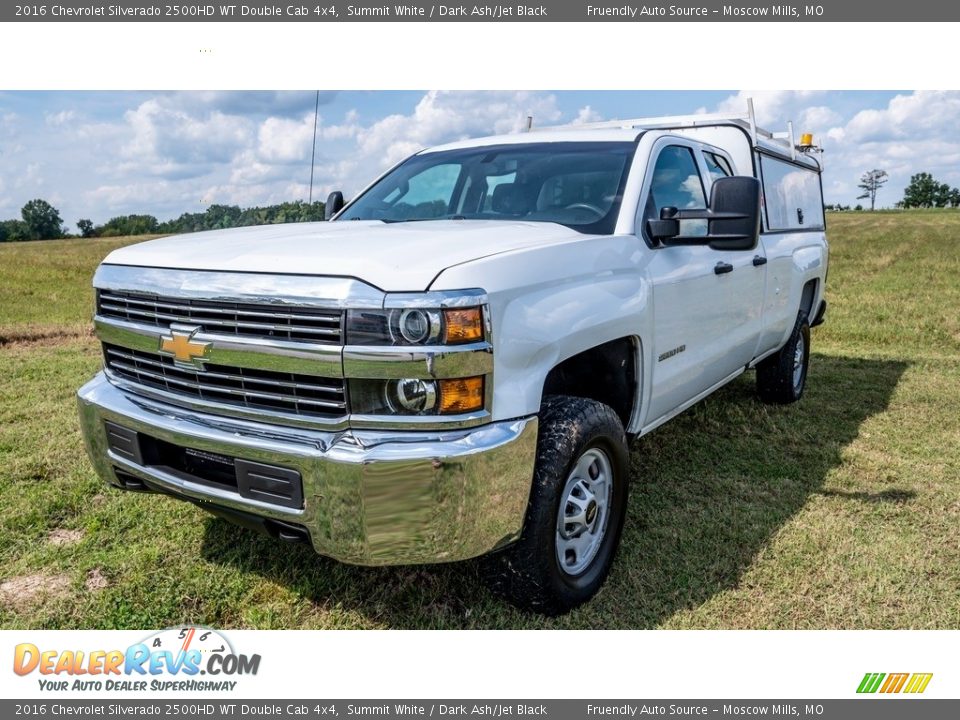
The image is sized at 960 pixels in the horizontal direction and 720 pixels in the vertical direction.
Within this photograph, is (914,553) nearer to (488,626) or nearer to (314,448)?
(488,626)

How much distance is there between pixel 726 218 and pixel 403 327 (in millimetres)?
1708

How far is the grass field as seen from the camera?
2.96 meters

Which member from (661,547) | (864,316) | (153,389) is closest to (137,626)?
(153,389)

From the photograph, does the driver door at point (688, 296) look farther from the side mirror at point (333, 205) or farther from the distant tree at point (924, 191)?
the distant tree at point (924, 191)

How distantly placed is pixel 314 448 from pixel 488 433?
0.56 metres

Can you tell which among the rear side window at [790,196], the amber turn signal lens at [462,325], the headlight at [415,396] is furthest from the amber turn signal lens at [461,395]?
the rear side window at [790,196]

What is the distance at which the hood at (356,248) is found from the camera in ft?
7.79

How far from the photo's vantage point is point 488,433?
7.90ft

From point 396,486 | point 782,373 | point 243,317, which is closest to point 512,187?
point 243,317

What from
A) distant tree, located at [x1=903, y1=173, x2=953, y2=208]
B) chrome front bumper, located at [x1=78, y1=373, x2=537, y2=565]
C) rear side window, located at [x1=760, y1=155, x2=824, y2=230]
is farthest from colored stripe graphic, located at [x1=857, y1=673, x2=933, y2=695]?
distant tree, located at [x1=903, y1=173, x2=953, y2=208]

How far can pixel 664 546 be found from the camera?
3525 mm

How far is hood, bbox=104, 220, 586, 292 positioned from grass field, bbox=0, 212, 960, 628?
1.37 meters

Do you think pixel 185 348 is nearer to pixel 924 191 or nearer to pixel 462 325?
pixel 462 325

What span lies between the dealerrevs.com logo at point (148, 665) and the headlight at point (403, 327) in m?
1.26
